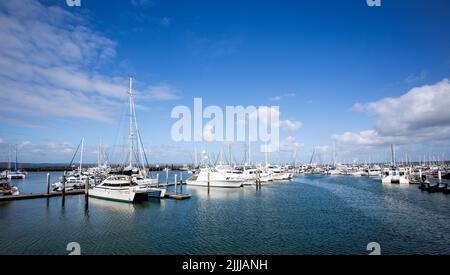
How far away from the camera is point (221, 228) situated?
73.8 ft

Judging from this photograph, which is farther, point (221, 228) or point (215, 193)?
point (215, 193)

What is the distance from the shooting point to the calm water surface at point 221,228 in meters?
17.6

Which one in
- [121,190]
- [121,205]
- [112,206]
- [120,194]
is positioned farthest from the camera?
[121,190]

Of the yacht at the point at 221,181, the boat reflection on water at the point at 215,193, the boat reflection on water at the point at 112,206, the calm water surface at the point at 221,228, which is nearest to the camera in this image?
the calm water surface at the point at 221,228

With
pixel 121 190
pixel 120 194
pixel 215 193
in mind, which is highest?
pixel 121 190

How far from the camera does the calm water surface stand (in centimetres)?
1764

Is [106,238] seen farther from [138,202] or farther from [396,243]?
[396,243]

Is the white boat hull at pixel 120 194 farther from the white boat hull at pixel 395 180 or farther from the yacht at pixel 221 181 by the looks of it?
the white boat hull at pixel 395 180

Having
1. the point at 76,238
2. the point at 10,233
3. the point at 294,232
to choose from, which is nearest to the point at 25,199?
the point at 10,233

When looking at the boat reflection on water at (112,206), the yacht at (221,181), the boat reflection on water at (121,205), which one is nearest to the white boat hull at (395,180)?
the yacht at (221,181)

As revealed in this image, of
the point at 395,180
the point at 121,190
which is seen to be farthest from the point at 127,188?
the point at 395,180

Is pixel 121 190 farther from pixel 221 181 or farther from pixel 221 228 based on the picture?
pixel 221 181

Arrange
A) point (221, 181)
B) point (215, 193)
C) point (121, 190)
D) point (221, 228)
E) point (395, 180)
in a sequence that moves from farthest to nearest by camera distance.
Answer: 1. point (395, 180)
2. point (221, 181)
3. point (215, 193)
4. point (121, 190)
5. point (221, 228)
